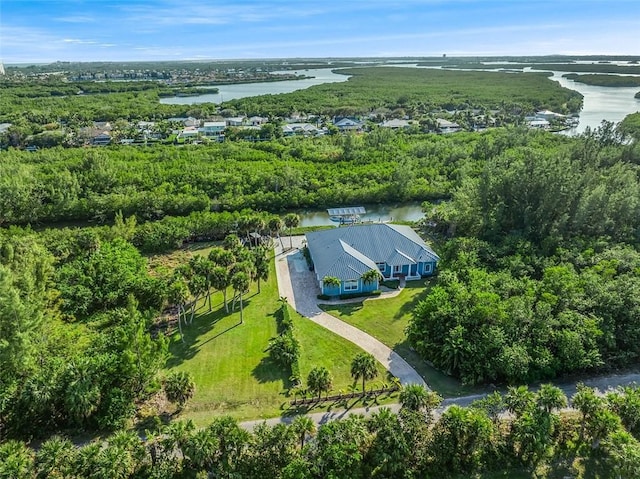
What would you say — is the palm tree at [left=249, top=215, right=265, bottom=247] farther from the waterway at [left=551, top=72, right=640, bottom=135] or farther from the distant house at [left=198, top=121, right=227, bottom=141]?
the waterway at [left=551, top=72, right=640, bottom=135]

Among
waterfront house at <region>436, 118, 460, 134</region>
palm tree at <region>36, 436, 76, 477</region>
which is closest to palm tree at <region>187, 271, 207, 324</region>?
palm tree at <region>36, 436, 76, 477</region>

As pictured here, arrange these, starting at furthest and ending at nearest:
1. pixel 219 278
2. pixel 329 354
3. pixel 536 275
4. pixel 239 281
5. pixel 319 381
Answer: pixel 536 275, pixel 239 281, pixel 219 278, pixel 329 354, pixel 319 381

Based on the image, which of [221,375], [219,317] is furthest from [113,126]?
[221,375]

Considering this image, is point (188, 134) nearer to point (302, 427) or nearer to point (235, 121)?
point (235, 121)

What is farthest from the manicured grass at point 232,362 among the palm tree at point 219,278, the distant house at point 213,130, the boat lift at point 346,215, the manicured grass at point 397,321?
the distant house at point 213,130

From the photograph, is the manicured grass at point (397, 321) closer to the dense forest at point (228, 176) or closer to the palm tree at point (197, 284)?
the palm tree at point (197, 284)

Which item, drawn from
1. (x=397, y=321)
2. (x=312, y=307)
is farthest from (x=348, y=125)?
(x=397, y=321)

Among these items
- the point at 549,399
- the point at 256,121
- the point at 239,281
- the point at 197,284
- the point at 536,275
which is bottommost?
the point at 549,399

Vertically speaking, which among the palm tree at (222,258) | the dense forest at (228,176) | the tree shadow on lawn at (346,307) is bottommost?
the tree shadow on lawn at (346,307)
